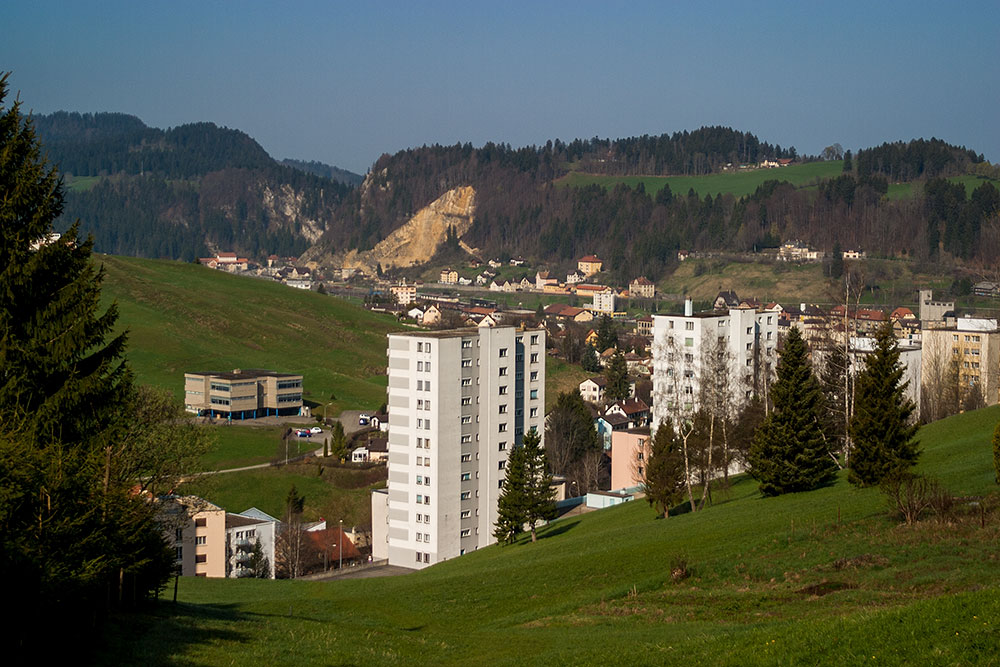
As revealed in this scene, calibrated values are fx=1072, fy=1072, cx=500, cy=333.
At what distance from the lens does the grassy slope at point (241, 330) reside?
328 feet

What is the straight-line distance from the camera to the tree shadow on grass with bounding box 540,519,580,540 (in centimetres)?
4191

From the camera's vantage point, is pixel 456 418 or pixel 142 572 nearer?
pixel 142 572

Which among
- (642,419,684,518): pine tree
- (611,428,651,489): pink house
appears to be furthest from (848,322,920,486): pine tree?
(611,428,651,489): pink house

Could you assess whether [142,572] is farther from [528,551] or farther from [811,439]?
[811,439]

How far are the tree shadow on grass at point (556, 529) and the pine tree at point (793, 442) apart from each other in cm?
1140

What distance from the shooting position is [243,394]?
286 ft

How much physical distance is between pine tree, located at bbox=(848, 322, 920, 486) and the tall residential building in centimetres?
2367

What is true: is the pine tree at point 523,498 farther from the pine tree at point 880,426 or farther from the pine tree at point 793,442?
the pine tree at point 880,426

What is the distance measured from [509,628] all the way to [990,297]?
494 ft

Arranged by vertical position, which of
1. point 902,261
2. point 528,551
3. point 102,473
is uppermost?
point 902,261

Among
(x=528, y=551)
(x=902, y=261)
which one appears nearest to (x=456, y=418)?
(x=528, y=551)

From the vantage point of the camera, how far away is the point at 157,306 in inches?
4705

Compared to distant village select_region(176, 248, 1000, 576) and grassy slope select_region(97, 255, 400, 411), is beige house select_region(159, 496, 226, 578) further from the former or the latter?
grassy slope select_region(97, 255, 400, 411)

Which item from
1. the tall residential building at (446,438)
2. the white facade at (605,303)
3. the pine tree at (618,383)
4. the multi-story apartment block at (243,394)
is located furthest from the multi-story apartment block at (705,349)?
the white facade at (605,303)
